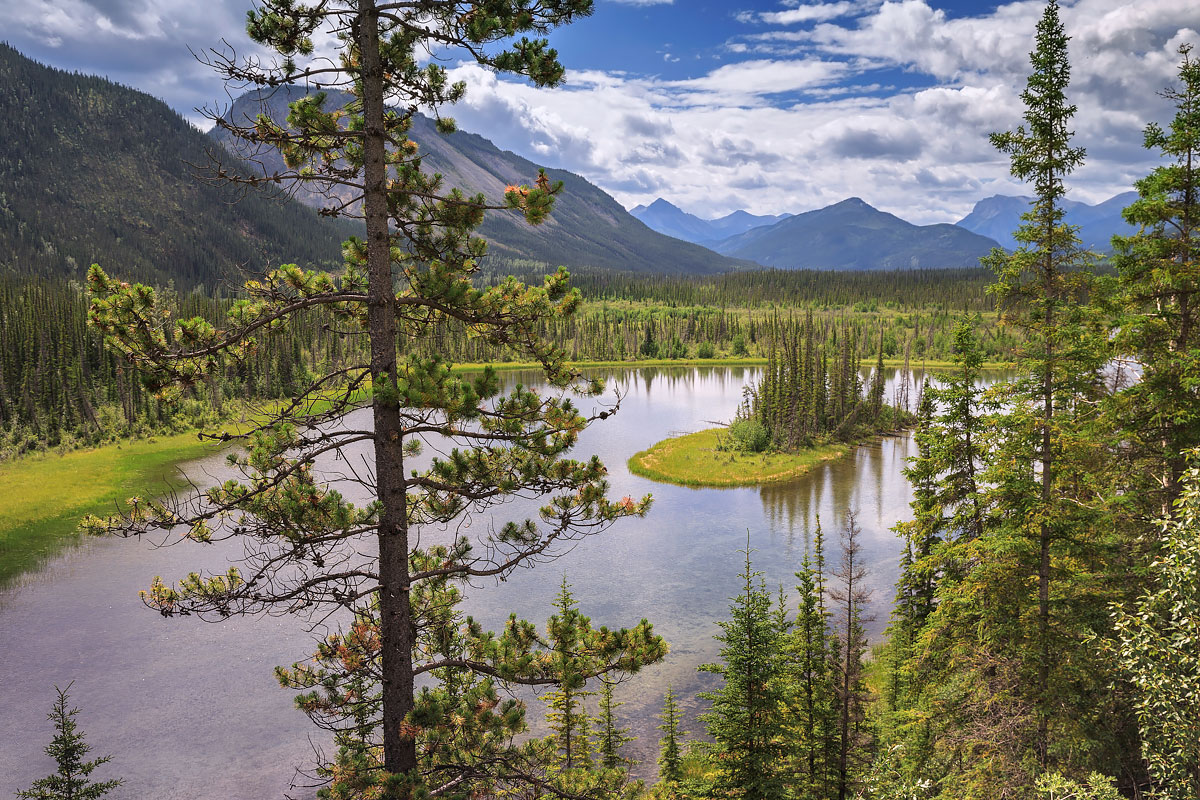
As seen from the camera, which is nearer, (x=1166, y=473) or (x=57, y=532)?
(x=1166, y=473)

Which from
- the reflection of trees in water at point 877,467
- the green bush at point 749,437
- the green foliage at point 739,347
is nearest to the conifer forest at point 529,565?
the reflection of trees in water at point 877,467

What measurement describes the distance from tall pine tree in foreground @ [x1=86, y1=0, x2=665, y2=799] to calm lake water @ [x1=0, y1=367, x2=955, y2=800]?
9.22 m

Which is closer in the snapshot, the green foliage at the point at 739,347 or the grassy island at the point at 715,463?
the grassy island at the point at 715,463

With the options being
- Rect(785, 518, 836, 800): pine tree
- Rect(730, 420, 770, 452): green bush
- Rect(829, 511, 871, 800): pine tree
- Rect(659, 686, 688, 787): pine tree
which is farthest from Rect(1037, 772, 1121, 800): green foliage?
Rect(730, 420, 770, 452): green bush

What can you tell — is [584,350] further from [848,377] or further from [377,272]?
[377,272]

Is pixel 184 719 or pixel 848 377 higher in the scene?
pixel 848 377

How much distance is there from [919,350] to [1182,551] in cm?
15256

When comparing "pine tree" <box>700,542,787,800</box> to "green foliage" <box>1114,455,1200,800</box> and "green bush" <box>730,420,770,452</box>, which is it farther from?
"green bush" <box>730,420,770,452</box>

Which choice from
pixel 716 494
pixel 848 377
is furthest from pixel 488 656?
pixel 848 377

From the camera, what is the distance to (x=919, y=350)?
14662 centimetres

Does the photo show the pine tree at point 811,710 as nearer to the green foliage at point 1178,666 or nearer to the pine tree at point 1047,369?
the pine tree at point 1047,369

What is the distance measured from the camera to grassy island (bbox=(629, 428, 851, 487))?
55.7 meters

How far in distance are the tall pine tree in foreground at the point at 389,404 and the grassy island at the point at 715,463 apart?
47.1 meters

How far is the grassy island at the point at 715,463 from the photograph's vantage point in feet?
183
